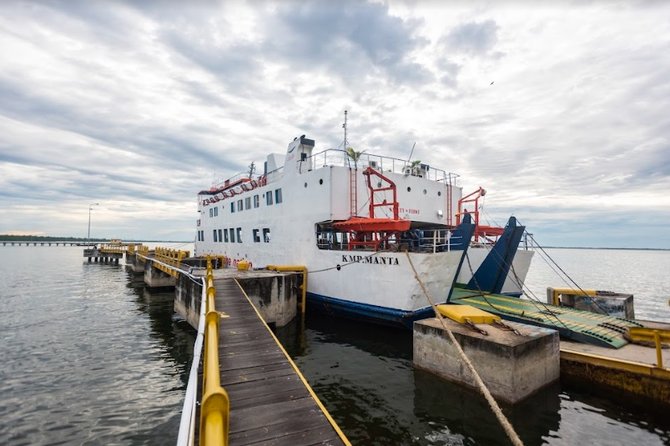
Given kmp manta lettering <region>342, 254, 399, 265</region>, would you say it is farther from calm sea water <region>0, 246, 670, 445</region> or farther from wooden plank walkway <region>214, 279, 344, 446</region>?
wooden plank walkway <region>214, 279, 344, 446</region>

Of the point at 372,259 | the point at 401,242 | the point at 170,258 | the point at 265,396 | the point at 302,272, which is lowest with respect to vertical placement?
the point at 265,396

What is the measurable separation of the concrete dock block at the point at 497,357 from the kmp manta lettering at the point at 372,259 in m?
3.58

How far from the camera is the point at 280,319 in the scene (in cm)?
1598

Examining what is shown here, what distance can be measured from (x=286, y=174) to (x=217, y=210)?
1522 centimetres

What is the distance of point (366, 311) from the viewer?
1504 cm

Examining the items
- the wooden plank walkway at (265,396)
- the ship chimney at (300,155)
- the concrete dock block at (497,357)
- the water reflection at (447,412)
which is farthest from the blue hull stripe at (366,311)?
the ship chimney at (300,155)

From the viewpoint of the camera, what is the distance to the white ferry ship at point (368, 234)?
552 inches

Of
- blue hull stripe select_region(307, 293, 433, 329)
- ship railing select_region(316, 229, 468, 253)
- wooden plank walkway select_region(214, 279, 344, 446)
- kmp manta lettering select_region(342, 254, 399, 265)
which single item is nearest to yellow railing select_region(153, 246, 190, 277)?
ship railing select_region(316, 229, 468, 253)

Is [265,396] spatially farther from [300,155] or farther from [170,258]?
[170,258]

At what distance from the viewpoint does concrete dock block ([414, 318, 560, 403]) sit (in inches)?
333

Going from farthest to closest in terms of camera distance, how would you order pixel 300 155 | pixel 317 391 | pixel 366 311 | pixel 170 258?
pixel 170 258 < pixel 300 155 < pixel 366 311 < pixel 317 391

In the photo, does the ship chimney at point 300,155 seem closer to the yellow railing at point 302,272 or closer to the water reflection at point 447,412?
the yellow railing at point 302,272

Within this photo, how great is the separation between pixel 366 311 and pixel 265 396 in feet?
32.3

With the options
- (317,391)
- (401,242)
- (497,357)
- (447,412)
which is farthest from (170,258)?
(497,357)
